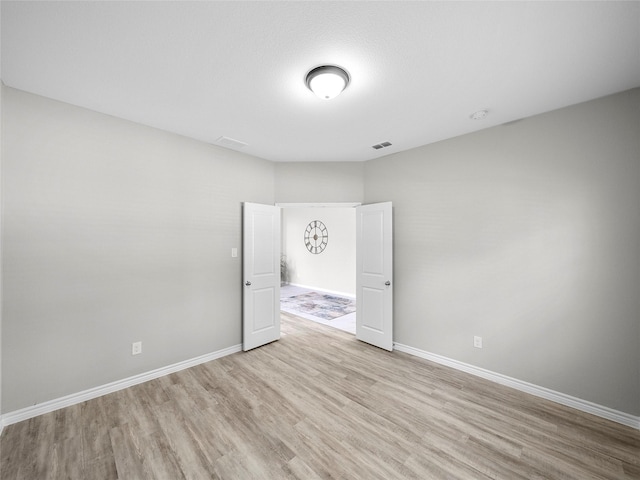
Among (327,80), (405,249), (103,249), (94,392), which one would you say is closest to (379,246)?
(405,249)

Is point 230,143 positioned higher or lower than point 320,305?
higher

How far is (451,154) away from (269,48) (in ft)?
7.79

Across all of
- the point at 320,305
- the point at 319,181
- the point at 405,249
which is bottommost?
the point at 320,305

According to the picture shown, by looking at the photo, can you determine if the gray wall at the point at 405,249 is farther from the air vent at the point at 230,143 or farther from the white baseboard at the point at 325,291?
the white baseboard at the point at 325,291

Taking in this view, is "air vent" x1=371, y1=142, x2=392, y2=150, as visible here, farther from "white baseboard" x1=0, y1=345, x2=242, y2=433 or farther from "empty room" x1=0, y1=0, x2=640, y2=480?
"white baseboard" x1=0, y1=345, x2=242, y2=433

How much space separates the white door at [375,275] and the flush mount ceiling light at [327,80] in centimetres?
191

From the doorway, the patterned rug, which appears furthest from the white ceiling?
the doorway

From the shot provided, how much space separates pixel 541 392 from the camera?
250cm

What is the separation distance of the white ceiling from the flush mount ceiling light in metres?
0.05

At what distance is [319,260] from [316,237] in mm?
686

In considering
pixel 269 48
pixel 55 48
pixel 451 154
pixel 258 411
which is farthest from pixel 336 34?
pixel 258 411

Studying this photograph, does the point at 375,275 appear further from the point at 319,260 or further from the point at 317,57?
the point at 319,260

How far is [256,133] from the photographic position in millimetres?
2982

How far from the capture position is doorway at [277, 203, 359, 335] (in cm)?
636
